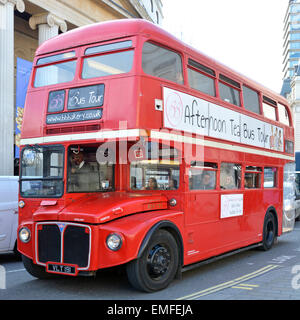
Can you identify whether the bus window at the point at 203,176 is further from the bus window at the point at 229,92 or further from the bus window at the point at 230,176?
the bus window at the point at 229,92

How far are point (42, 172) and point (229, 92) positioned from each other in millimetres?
4346

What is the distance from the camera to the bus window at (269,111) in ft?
35.8

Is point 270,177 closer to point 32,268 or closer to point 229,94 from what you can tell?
point 229,94

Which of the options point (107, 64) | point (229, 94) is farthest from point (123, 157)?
point (229, 94)

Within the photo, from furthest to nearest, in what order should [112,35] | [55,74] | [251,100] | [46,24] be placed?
[46,24] → [251,100] → [55,74] → [112,35]

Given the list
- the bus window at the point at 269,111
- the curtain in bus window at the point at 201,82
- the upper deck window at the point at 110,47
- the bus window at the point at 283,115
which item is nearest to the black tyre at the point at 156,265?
the curtain in bus window at the point at 201,82

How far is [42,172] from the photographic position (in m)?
6.85

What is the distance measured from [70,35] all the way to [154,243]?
3789 millimetres

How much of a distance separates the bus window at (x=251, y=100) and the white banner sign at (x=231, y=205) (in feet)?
6.92

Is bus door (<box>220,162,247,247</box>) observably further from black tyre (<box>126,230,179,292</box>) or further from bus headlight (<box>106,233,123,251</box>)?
bus headlight (<box>106,233,123,251</box>)

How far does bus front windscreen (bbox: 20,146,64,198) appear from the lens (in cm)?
669

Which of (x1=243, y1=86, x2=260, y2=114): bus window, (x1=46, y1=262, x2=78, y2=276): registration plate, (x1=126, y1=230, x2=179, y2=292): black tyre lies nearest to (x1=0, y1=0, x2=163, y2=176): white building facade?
(x1=243, y1=86, x2=260, y2=114): bus window
